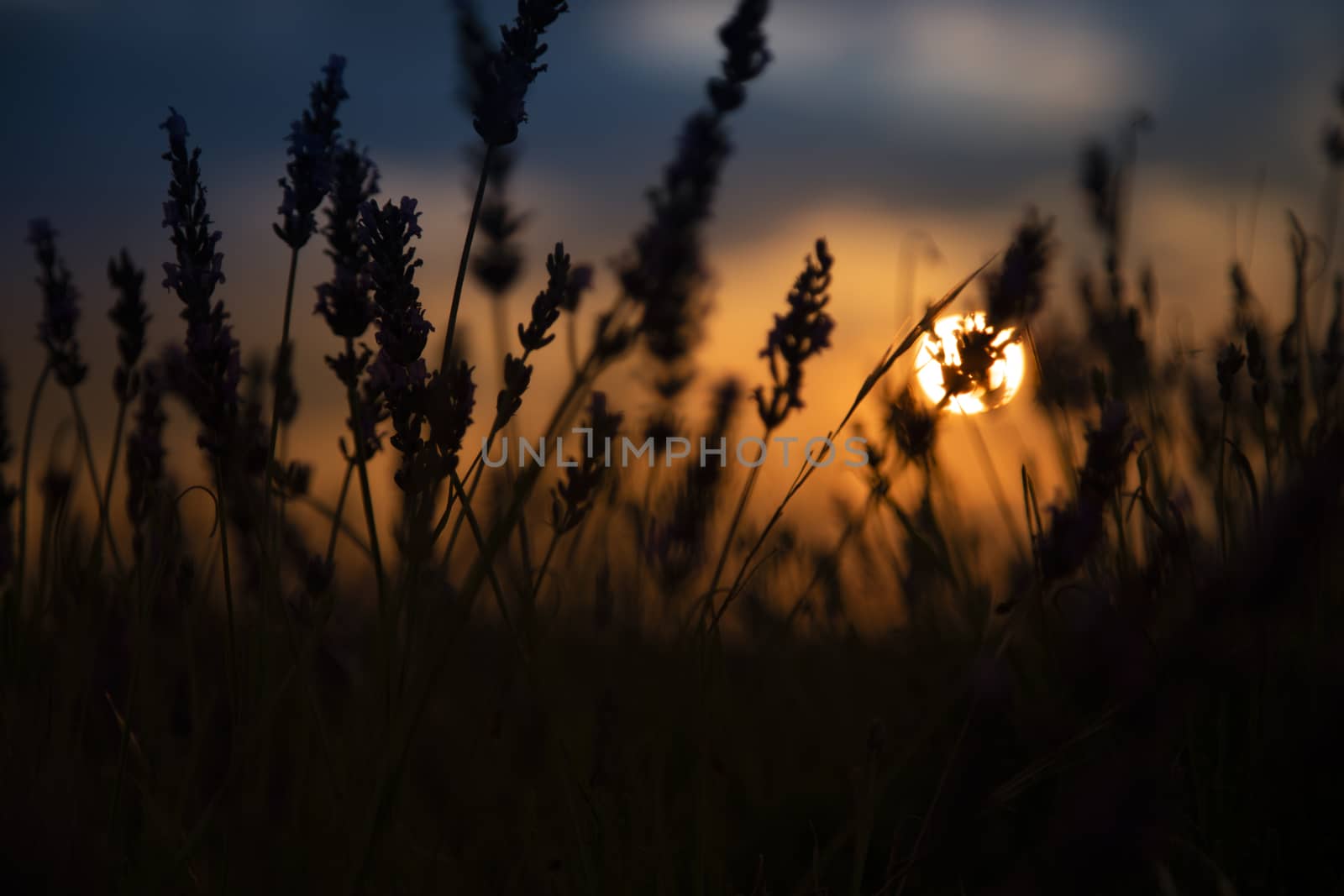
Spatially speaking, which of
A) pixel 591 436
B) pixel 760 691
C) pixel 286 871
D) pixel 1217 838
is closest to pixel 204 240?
pixel 591 436

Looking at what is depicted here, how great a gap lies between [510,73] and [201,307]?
398 mm

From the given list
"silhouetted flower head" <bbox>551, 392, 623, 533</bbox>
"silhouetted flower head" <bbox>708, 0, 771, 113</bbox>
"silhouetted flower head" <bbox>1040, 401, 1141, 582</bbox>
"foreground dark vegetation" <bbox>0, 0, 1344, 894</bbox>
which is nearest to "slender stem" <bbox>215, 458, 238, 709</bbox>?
"foreground dark vegetation" <bbox>0, 0, 1344, 894</bbox>

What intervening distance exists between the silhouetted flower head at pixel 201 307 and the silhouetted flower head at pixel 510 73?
1.03 feet

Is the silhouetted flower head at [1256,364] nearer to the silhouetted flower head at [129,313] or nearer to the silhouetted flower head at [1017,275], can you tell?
the silhouetted flower head at [1017,275]

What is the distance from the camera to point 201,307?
1013 millimetres

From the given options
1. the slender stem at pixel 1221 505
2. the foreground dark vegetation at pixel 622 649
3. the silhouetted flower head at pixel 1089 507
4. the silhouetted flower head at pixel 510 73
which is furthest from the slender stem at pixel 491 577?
the slender stem at pixel 1221 505

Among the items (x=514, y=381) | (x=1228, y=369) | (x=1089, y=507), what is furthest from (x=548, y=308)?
(x=1228, y=369)

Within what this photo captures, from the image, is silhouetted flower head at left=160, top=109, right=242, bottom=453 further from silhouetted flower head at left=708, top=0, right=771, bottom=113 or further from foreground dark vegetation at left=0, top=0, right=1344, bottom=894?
silhouetted flower head at left=708, top=0, right=771, bottom=113

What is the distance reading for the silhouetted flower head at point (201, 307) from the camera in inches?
39.6

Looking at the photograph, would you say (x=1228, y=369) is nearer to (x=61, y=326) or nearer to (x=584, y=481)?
(x=584, y=481)

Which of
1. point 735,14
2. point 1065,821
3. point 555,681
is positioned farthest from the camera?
point 735,14

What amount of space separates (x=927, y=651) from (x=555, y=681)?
0.98 m

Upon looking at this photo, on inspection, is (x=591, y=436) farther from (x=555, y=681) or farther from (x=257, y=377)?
(x=257, y=377)

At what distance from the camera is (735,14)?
1.69m
